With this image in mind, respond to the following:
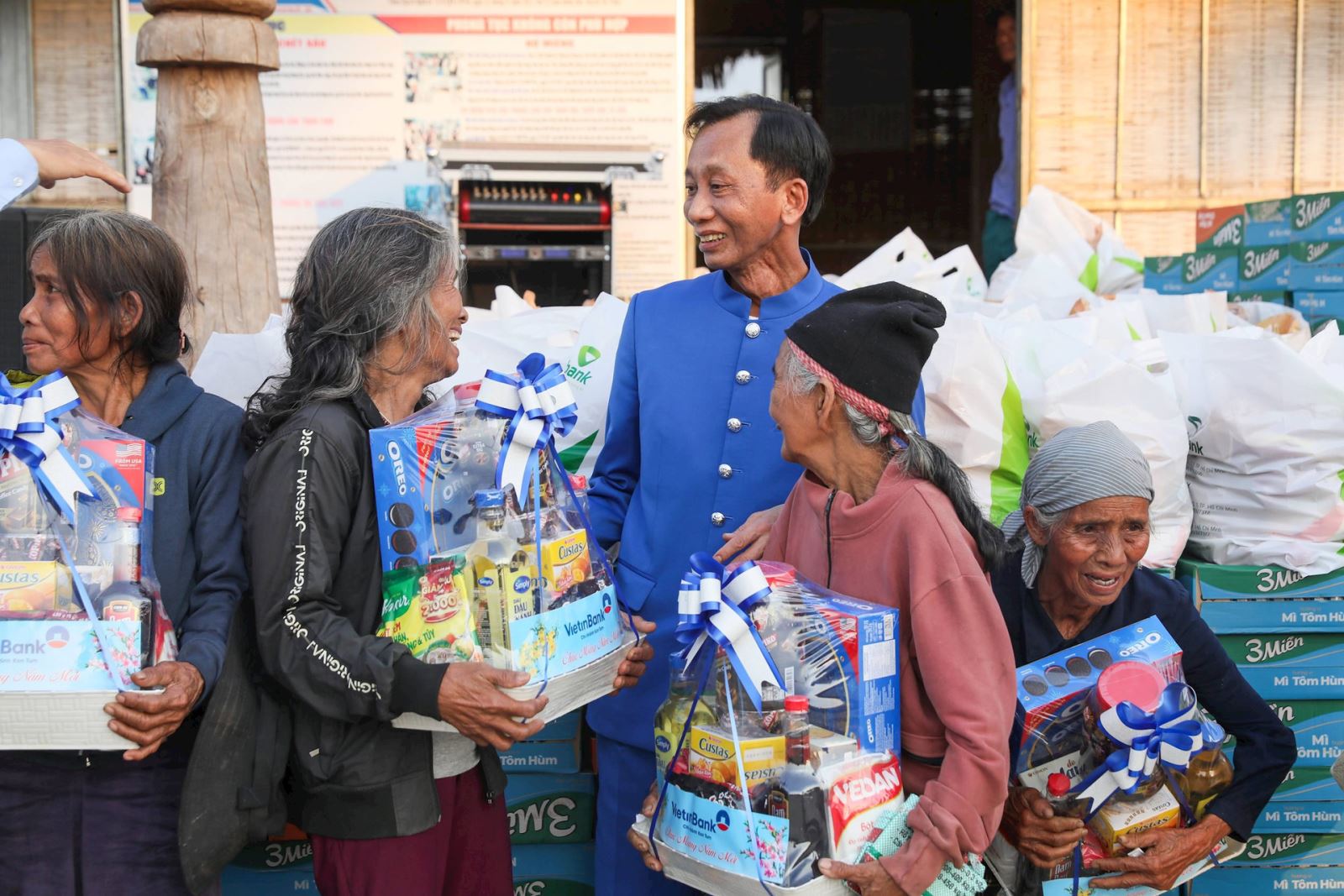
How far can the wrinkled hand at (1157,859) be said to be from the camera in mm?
2174

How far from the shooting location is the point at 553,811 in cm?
281

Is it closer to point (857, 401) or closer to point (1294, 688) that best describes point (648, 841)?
point (857, 401)

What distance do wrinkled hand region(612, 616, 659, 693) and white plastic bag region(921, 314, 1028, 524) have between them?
3.44 ft

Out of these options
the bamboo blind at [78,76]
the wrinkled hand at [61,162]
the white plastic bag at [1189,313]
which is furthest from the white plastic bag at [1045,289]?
the bamboo blind at [78,76]

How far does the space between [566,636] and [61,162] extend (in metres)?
1.28

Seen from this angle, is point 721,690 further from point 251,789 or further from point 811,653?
point 251,789

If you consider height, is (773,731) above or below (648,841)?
above

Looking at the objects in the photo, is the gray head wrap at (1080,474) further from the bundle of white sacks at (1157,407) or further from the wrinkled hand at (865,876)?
the wrinkled hand at (865,876)

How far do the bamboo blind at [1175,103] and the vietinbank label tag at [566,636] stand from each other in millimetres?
5835

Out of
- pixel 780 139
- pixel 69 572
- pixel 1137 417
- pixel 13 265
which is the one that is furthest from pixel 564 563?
pixel 13 265

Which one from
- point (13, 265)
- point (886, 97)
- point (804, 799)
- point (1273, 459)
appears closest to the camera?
point (804, 799)

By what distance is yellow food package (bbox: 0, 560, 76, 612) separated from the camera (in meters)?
1.80

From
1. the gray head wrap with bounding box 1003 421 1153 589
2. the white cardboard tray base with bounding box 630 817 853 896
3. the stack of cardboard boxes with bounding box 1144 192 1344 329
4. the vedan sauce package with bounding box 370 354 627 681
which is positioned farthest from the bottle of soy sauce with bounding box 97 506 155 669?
the stack of cardboard boxes with bounding box 1144 192 1344 329

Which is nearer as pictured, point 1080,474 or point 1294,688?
point 1080,474
